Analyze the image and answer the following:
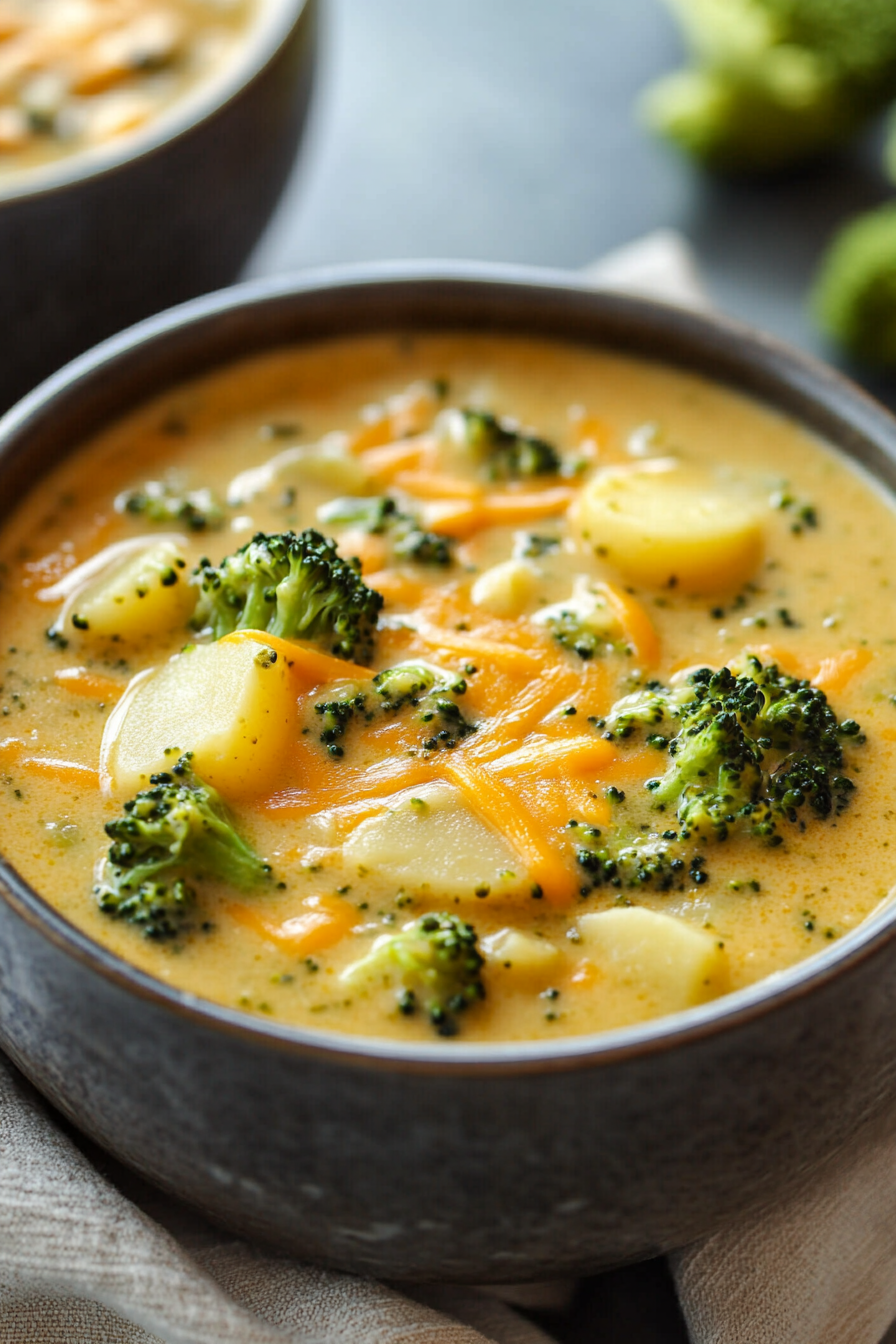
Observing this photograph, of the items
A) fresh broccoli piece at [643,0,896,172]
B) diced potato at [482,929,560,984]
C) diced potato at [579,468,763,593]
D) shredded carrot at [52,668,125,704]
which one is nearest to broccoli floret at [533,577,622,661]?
diced potato at [579,468,763,593]

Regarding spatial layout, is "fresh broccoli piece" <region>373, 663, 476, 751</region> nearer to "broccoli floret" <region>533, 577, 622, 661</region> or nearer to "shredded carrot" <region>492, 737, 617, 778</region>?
"shredded carrot" <region>492, 737, 617, 778</region>

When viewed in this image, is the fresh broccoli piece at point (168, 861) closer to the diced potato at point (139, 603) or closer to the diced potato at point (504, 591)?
the diced potato at point (139, 603)

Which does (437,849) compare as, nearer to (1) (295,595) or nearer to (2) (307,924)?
(2) (307,924)

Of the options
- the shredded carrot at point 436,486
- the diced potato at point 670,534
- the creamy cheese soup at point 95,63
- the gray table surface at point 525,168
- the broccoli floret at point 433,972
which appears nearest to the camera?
the broccoli floret at point 433,972

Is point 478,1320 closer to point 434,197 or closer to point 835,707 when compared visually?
point 835,707

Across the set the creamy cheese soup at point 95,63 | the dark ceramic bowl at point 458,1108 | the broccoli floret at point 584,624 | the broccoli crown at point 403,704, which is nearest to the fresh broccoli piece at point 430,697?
the broccoli crown at point 403,704

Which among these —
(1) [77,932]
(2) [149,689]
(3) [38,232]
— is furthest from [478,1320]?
(3) [38,232]
